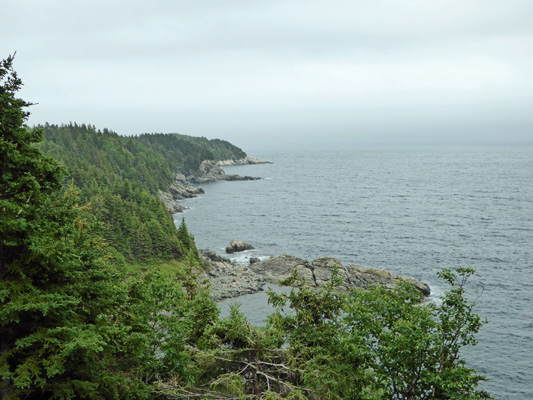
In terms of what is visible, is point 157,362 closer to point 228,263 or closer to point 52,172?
point 52,172

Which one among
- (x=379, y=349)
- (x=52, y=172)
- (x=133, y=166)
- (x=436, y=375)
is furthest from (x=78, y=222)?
(x=133, y=166)

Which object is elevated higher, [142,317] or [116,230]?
[142,317]

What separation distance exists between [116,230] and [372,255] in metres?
48.6

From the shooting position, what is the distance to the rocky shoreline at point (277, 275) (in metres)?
62.5

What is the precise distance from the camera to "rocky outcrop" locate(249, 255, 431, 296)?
62688 mm

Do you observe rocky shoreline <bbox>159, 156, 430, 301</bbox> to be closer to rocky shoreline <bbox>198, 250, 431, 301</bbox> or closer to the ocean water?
rocky shoreline <bbox>198, 250, 431, 301</bbox>

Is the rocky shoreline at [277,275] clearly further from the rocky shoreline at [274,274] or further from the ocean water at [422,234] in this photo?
the ocean water at [422,234]

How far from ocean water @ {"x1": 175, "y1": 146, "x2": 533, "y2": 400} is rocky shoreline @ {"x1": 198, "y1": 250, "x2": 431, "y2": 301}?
375 cm

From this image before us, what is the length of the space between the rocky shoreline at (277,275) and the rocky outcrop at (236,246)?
24.0 ft

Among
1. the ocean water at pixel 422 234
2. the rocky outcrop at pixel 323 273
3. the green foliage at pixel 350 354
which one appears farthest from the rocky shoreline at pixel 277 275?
the green foliage at pixel 350 354

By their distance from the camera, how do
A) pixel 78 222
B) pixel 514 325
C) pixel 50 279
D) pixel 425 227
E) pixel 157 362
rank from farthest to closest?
pixel 425 227 < pixel 514 325 < pixel 78 222 < pixel 157 362 < pixel 50 279

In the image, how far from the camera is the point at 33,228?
13.6 metres

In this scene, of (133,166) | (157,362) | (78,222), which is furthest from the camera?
(133,166)

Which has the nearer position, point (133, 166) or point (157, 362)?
point (157, 362)
